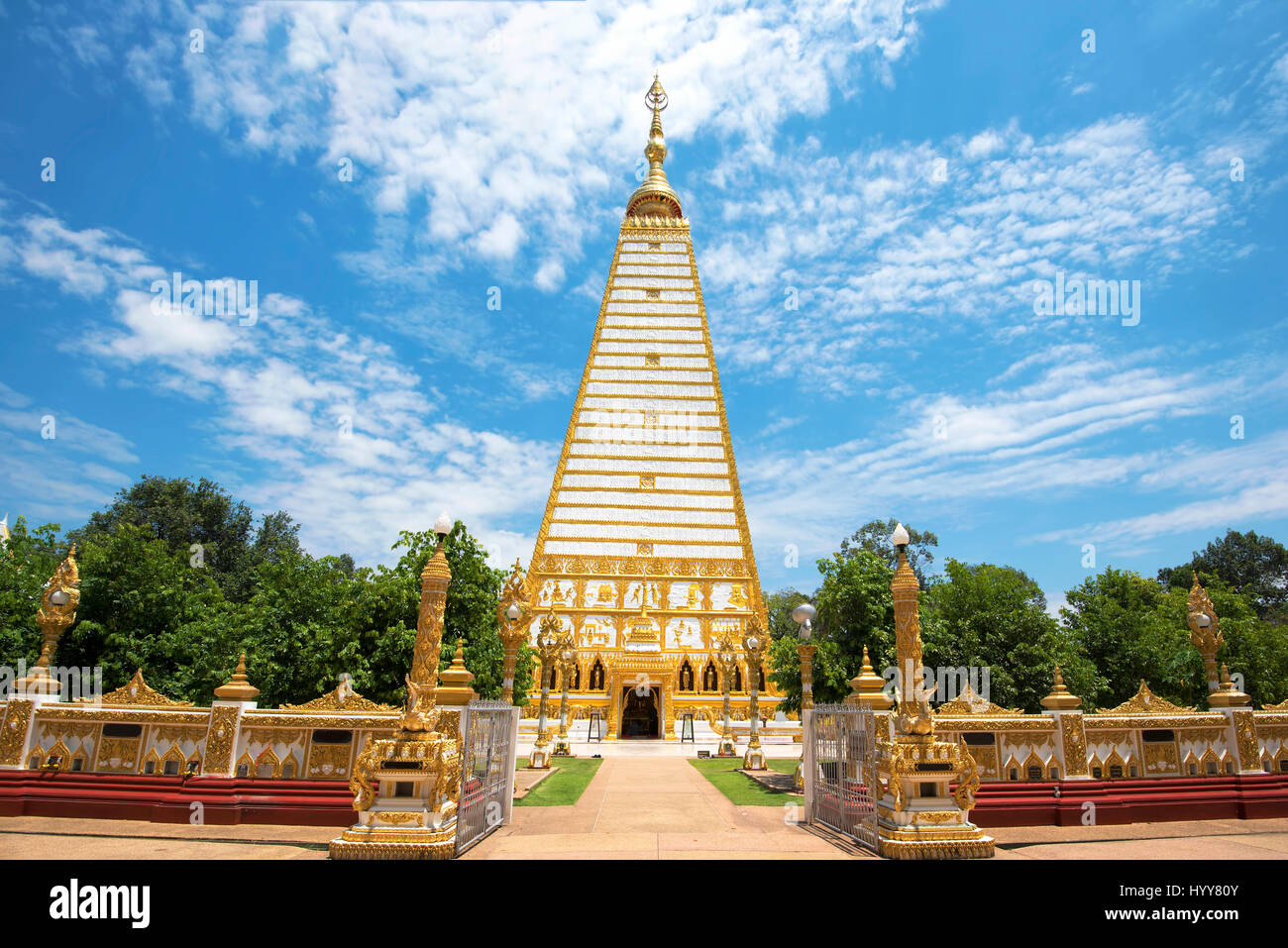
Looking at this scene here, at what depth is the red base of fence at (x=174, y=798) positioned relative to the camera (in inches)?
405

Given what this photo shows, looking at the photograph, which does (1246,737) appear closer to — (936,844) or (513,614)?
(936,844)

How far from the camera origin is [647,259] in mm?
63500

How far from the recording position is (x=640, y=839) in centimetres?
944

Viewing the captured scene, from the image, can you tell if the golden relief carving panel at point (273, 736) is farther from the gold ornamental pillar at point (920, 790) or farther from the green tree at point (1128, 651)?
the green tree at point (1128, 651)

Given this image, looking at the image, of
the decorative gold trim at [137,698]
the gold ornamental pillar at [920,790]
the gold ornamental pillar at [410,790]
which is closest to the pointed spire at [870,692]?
the gold ornamental pillar at [920,790]

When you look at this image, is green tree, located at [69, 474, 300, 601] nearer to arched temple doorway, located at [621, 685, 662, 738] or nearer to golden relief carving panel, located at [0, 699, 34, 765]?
arched temple doorway, located at [621, 685, 662, 738]

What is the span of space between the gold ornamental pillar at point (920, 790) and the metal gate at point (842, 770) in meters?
0.25

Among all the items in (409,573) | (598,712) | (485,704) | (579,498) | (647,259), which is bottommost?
(598,712)

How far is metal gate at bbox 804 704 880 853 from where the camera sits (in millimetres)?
9070

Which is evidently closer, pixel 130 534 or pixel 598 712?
pixel 130 534

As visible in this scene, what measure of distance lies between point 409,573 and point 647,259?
49.3m

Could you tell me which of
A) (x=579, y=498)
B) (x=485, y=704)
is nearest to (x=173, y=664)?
(x=485, y=704)

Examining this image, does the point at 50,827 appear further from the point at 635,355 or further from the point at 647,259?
the point at 647,259

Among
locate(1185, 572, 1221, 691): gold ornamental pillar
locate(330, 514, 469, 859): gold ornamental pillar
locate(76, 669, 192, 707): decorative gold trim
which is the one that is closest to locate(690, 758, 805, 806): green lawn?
locate(330, 514, 469, 859): gold ornamental pillar
